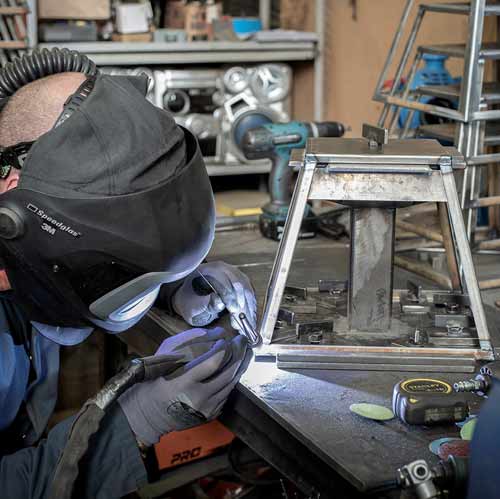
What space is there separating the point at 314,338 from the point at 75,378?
1231mm

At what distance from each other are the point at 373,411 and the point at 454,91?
1122mm

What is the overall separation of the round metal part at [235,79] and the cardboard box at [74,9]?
539 mm

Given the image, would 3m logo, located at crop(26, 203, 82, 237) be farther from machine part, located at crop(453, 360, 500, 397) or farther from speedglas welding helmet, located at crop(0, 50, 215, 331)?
machine part, located at crop(453, 360, 500, 397)

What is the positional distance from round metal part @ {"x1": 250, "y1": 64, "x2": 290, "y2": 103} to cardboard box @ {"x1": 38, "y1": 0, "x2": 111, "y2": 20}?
2.26 feet

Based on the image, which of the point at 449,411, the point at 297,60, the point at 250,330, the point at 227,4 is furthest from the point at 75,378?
the point at 227,4

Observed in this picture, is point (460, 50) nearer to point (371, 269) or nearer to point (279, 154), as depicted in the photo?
point (279, 154)

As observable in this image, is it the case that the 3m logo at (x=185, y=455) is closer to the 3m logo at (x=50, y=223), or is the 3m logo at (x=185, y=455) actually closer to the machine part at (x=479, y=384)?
the machine part at (x=479, y=384)

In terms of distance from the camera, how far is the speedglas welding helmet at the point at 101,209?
1.21 m

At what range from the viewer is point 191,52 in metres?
3.30

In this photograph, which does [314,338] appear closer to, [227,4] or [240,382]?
[240,382]

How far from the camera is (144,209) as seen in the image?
123cm

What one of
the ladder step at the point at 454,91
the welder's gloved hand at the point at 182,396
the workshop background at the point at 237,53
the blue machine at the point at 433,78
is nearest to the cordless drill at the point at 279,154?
the workshop background at the point at 237,53

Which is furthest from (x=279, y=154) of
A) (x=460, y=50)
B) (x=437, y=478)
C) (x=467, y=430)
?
(x=437, y=478)

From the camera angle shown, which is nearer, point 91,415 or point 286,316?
point 91,415
